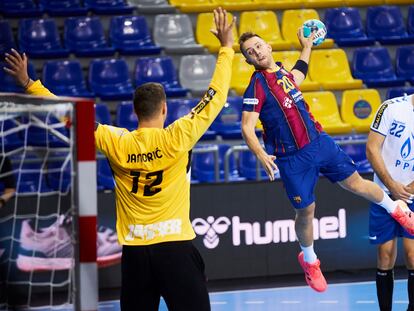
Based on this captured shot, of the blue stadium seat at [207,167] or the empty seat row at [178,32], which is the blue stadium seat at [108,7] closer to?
the empty seat row at [178,32]

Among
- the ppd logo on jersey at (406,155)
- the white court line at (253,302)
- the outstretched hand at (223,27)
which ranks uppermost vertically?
the outstretched hand at (223,27)

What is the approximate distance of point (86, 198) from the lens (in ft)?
16.2

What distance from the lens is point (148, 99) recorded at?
5449mm

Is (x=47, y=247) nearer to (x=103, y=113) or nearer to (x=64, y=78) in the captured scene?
(x=103, y=113)

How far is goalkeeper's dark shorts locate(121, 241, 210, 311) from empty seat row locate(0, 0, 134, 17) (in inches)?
326

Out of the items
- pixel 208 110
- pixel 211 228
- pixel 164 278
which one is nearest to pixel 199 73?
pixel 211 228

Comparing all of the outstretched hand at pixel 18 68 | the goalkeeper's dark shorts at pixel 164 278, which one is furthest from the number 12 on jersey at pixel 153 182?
the outstretched hand at pixel 18 68

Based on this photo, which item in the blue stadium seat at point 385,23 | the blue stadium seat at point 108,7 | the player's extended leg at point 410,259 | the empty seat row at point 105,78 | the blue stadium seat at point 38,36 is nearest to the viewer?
the player's extended leg at point 410,259

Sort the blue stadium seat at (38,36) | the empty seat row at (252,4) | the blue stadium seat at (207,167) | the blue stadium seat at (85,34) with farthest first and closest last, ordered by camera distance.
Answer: the empty seat row at (252,4), the blue stadium seat at (85,34), the blue stadium seat at (38,36), the blue stadium seat at (207,167)

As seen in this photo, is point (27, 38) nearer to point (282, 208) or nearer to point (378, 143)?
point (282, 208)

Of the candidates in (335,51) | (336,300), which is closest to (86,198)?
(336,300)

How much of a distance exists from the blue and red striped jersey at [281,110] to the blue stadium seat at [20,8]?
6.05 metres

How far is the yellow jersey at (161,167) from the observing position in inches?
216

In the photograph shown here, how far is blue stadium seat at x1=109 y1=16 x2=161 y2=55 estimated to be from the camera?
43.3 feet
